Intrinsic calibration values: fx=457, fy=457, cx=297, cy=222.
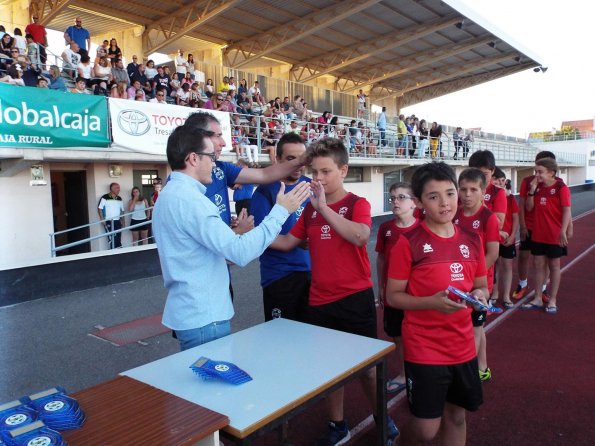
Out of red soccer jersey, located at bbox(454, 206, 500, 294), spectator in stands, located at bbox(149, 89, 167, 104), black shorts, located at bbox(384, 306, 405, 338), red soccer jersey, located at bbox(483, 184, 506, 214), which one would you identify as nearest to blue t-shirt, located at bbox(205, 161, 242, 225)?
black shorts, located at bbox(384, 306, 405, 338)

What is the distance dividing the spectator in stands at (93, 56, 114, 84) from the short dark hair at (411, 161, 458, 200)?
10567 millimetres

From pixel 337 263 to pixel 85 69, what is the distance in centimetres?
1081

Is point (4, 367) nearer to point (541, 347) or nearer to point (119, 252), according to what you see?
point (119, 252)

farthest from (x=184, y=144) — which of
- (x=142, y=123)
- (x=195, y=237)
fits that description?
(x=142, y=123)

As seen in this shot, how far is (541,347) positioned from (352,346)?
3.60m

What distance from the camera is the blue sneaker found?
297 cm

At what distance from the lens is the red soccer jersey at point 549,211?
5.87 metres

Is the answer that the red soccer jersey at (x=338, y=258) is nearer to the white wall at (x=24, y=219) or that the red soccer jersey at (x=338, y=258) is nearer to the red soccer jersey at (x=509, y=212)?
the red soccer jersey at (x=509, y=212)

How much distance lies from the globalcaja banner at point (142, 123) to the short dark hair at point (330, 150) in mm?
6401

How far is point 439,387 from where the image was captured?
2.29m

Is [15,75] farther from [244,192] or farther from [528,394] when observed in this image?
[528,394]

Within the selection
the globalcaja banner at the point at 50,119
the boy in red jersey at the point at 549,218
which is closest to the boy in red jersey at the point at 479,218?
the boy in red jersey at the point at 549,218

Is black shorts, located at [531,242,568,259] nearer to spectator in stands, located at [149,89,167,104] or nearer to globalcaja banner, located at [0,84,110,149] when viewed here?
globalcaja banner, located at [0,84,110,149]

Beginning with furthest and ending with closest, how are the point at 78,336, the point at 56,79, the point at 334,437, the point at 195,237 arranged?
the point at 56,79 < the point at 78,336 < the point at 334,437 < the point at 195,237
